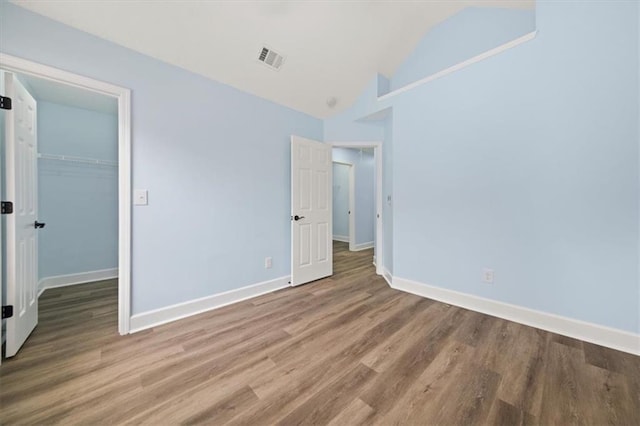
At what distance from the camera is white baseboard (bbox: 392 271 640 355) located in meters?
1.78

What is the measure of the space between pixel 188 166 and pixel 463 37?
3392mm

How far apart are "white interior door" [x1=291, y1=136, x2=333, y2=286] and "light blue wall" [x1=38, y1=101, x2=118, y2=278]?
2794mm

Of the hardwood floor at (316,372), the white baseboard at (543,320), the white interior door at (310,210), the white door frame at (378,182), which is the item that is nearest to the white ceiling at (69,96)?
the white interior door at (310,210)

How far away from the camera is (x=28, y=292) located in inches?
77.2

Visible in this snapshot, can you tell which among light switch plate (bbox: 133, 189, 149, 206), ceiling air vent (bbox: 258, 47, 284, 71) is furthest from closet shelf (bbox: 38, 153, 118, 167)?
ceiling air vent (bbox: 258, 47, 284, 71)

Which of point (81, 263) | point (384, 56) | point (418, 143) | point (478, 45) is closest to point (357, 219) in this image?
point (418, 143)

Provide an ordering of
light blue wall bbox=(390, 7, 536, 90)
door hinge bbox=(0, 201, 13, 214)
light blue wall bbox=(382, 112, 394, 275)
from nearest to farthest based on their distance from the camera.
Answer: door hinge bbox=(0, 201, 13, 214)
light blue wall bbox=(390, 7, 536, 90)
light blue wall bbox=(382, 112, 394, 275)

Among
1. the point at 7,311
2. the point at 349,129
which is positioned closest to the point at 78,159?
the point at 7,311

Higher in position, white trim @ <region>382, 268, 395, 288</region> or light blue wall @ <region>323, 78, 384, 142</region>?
light blue wall @ <region>323, 78, 384, 142</region>

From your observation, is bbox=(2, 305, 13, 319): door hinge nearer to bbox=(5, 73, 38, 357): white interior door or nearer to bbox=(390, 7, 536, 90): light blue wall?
bbox=(5, 73, 38, 357): white interior door

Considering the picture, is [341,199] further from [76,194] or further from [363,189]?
[76,194]

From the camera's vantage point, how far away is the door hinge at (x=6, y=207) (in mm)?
1646

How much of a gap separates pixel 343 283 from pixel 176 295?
201 cm

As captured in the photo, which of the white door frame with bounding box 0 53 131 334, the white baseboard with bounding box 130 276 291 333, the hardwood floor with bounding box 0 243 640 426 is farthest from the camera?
the white baseboard with bounding box 130 276 291 333
